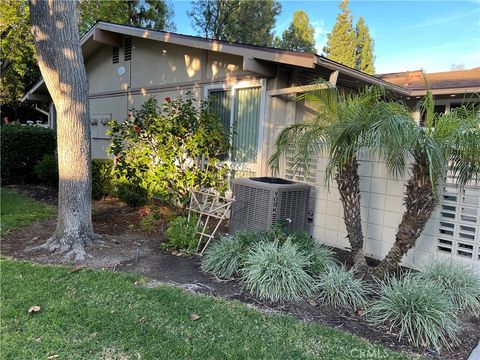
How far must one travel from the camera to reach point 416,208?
153 inches

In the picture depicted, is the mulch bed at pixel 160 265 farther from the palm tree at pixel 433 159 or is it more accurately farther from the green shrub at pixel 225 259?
the palm tree at pixel 433 159

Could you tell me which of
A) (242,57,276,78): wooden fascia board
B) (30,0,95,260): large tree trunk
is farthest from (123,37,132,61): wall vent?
(30,0,95,260): large tree trunk

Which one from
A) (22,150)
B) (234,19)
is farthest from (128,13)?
(22,150)

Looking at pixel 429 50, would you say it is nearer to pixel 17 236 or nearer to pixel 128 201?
pixel 128 201

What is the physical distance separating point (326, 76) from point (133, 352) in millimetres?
5853

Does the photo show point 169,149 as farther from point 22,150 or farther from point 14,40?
point 14,40

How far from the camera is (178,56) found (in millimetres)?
8773

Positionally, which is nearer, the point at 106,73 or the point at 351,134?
the point at 351,134

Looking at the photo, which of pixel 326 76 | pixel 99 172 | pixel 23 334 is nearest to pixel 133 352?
pixel 23 334

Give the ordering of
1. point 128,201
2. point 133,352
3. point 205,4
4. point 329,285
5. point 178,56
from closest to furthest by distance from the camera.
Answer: point 133,352 < point 329,285 < point 128,201 < point 178,56 < point 205,4

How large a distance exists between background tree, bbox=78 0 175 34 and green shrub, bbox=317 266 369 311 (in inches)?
745

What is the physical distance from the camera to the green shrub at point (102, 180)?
348 inches

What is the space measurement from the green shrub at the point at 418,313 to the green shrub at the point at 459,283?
26 centimetres

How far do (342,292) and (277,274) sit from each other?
676 mm
